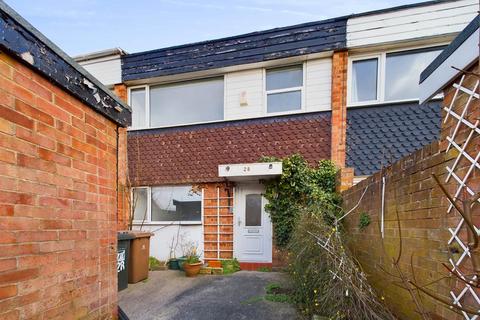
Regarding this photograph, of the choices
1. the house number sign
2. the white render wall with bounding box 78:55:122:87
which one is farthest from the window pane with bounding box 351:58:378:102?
the white render wall with bounding box 78:55:122:87

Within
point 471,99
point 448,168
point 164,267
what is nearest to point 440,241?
point 448,168

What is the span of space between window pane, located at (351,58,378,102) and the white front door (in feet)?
10.8

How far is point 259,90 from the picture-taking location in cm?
668

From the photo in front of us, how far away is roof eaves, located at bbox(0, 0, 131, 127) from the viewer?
1.17m

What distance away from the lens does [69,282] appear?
153 centimetres

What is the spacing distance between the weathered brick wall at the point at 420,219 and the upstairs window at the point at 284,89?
370 centimetres

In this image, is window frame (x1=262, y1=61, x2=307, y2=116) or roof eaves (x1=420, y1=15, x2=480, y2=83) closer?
roof eaves (x1=420, y1=15, x2=480, y2=83)

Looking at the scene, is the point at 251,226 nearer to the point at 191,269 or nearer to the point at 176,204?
the point at 191,269

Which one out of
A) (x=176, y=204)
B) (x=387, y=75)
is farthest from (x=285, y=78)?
(x=176, y=204)

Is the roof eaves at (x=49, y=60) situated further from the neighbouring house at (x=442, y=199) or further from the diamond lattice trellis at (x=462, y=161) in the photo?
the diamond lattice trellis at (x=462, y=161)

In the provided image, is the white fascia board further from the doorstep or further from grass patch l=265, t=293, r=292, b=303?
the doorstep

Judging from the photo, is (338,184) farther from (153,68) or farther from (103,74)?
(103,74)

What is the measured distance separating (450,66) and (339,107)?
4543 millimetres

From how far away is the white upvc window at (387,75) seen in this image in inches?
227
